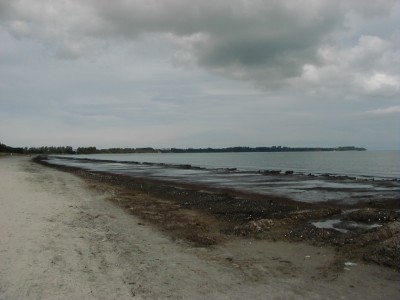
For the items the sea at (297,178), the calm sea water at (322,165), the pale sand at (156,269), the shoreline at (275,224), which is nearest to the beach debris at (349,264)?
the pale sand at (156,269)

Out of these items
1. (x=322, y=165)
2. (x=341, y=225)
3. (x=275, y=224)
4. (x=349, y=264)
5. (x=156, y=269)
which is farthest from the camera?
(x=322, y=165)

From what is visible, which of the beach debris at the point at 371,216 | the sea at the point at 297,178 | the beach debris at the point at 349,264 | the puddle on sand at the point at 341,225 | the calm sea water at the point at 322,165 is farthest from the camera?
the calm sea water at the point at 322,165

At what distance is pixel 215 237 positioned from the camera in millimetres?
10680

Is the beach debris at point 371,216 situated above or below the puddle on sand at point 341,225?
above

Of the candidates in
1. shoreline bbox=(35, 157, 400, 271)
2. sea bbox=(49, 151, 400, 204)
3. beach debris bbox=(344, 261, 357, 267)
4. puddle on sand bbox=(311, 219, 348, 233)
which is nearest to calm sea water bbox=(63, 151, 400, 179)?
sea bbox=(49, 151, 400, 204)

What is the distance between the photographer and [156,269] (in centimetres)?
752

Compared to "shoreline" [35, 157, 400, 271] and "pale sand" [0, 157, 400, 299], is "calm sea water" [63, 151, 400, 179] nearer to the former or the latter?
"shoreline" [35, 157, 400, 271]

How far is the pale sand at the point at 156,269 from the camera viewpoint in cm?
630

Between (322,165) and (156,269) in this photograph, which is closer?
(156,269)

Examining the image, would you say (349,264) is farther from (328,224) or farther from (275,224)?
(328,224)

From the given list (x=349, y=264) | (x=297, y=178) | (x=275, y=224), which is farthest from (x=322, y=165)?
(x=349, y=264)

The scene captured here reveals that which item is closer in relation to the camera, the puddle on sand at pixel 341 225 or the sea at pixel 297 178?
the puddle on sand at pixel 341 225

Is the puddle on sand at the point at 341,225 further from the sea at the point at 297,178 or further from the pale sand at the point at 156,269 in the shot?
the sea at the point at 297,178

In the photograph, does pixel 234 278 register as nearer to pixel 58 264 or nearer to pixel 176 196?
pixel 58 264
